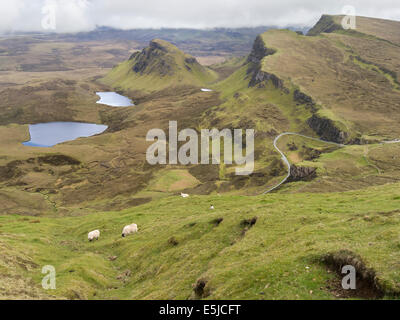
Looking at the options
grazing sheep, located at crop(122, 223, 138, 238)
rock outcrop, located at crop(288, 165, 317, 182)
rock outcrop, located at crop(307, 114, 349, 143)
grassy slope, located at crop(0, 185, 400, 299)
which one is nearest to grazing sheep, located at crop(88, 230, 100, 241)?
grassy slope, located at crop(0, 185, 400, 299)

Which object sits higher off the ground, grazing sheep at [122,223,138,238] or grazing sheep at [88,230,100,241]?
grazing sheep at [122,223,138,238]

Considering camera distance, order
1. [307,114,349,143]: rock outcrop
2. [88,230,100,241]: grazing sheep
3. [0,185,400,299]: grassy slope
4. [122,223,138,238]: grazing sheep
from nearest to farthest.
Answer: [0,185,400,299]: grassy slope < [122,223,138,238]: grazing sheep < [88,230,100,241]: grazing sheep < [307,114,349,143]: rock outcrop

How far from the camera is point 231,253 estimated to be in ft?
116

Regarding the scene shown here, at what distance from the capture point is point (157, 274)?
4069 centimetres

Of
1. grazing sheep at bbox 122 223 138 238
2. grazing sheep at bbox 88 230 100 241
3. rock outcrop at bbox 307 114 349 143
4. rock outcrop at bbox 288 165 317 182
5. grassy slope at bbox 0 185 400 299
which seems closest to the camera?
grassy slope at bbox 0 185 400 299

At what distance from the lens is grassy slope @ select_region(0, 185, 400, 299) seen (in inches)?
992

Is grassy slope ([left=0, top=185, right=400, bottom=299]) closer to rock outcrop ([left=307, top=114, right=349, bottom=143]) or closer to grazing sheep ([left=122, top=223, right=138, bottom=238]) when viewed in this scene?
grazing sheep ([left=122, top=223, right=138, bottom=238])

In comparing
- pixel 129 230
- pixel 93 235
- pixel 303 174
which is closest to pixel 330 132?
pixel 303 174

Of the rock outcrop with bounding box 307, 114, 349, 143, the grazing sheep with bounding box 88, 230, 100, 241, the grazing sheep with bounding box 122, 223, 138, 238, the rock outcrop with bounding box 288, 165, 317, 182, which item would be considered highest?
the rock outcrop with bounding box 307, 114, 349, 143

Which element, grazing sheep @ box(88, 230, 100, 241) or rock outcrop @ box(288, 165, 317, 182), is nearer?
grazing sheep @ box(88, 230, 100, 241)

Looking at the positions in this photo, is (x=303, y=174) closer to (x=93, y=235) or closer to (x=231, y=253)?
(x=93, y=235)
